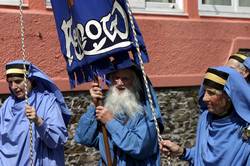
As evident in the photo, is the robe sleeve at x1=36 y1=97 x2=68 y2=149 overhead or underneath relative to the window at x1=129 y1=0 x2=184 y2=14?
underneath

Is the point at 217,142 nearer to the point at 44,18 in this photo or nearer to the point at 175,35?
the point at 44,18

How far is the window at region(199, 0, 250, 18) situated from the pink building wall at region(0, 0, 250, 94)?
10 cm

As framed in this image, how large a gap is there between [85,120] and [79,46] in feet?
1.83

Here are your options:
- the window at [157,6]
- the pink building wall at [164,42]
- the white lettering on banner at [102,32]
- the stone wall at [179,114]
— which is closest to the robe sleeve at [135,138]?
the white lettering on banner at [102,32]

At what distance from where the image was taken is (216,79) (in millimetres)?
4062

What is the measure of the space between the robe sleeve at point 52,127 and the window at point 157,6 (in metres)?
3.85

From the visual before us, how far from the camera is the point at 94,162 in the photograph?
25.9 feet

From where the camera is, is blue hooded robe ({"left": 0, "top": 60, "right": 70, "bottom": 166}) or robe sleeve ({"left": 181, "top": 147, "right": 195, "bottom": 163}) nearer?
robe sleeve ({"left": 181, "top": 147, "right": 195, "bottom": 163})

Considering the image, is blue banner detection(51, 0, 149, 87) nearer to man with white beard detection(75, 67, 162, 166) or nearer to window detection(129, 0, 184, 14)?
man with white beard detection(75, 67, 162, 166)

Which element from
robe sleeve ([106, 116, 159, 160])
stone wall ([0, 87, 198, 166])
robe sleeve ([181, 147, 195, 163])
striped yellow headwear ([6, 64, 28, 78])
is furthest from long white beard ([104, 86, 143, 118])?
stone wall ([0, 87, 198, 166])

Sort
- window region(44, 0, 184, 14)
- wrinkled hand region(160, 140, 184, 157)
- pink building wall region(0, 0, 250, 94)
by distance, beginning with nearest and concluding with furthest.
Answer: wrinkled hand region(160, 140, 184, 157) → pink building wall region(0, 0, 250, 94) → window region(44, 0, 184, 14)

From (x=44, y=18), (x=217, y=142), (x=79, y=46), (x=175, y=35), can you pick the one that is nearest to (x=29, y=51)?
(x=44, y=18)

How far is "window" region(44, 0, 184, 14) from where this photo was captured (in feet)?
27.9

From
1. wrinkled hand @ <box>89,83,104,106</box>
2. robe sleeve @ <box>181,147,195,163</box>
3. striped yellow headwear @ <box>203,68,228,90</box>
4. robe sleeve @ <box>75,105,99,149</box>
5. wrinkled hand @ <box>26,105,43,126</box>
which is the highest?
striped yellow headwear @ <box>203,68,228,90</box>
